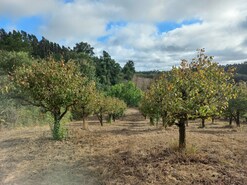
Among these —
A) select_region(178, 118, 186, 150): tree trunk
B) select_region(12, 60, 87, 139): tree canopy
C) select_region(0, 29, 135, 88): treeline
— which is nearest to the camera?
select_region(178, 118, 186, 150): tree trunk

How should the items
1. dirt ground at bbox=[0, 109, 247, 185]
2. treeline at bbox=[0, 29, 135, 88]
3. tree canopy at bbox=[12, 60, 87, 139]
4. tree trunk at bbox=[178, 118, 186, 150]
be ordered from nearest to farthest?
dirt ground at bbox=[0, 109, 247, 185]
tree trunk at bbox=[178, 118, 186, 150]
tree canopy at bbox=[12, 60, 87, 139]
treeline at bbox=[0, 29, 135, 88]

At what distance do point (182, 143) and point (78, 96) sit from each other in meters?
5.11

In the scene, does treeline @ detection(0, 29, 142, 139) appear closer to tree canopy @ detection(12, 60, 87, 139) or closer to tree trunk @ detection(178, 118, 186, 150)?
tree canopy @ detection(12, 60, 87, 139)

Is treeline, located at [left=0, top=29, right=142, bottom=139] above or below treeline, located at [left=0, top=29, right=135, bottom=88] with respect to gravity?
below

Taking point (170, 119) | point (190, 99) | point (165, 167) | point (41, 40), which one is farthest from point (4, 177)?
point (41, 40)

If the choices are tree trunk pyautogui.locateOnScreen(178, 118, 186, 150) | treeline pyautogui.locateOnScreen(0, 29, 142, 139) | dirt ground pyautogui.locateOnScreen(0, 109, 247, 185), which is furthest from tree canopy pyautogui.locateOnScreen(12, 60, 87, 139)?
tree trunk pyautogui.locateOnScreen(178, 118, 186, 150)

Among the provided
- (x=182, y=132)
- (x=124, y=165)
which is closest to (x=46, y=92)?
(x=124, y=165)

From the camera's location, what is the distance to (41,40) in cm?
7431

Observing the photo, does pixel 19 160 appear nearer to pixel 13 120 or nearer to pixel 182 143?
pixel 182 143

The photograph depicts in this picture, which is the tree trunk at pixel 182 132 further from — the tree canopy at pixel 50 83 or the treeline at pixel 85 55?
the treeline at pixel 85 55

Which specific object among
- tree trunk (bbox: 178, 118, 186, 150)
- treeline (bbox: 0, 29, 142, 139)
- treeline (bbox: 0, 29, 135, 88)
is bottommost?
tree trunk (bbox: 178, 118, 186, 150)

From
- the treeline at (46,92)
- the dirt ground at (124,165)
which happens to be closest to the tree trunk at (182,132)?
the dirt ground at (124,165)

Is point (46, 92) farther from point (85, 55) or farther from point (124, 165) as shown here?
point (85, 55)

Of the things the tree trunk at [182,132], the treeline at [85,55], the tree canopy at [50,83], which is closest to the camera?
the tree trunk at [182,132]
